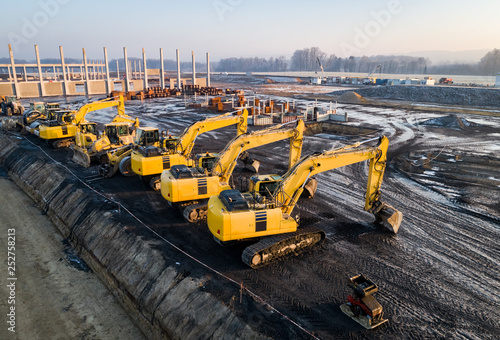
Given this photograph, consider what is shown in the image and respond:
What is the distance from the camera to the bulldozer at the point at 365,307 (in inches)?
342

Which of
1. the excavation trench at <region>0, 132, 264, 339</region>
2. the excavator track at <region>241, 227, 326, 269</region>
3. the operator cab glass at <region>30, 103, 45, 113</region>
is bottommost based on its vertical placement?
the excavation trench at <region>0, 132, 264, 339</region>

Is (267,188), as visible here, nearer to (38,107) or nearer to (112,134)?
(112,134)

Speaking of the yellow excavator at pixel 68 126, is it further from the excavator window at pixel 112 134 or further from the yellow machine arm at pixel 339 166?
the yellow machine arm at pixel 339 166

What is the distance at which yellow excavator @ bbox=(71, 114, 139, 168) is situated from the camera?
21.5 metres

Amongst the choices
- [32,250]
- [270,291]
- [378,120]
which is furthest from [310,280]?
[378,120]

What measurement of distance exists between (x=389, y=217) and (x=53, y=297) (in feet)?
41.6

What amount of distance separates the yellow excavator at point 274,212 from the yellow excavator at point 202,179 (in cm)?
246

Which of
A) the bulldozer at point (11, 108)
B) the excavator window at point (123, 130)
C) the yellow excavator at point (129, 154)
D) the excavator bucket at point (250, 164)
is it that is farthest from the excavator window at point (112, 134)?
the bulldozer at point (11, 108)

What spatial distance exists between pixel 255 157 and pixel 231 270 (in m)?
15.0

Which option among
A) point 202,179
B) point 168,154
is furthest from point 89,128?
point 202,179

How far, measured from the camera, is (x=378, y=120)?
41375mm

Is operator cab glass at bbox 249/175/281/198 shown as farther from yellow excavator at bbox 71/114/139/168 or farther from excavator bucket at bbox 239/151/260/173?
yellow excavator at bbox 71/114/139/168

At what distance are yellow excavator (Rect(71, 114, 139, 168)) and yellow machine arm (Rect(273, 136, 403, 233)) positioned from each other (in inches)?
549

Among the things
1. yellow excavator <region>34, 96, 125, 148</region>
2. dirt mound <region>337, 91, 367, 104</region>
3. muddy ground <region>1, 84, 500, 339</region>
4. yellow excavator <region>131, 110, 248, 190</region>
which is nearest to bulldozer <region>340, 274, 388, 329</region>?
muddy ground <region>1, 84, 500, 339</region>
